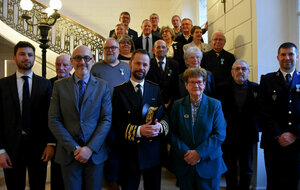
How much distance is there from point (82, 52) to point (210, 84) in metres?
1.65

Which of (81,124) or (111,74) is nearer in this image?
(81,124)

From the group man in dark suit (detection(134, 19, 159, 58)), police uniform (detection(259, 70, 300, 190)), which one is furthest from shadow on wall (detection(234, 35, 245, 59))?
man in dark suit (detection(134, 19, 159, 58))

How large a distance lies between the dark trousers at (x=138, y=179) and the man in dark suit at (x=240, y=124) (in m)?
1.17

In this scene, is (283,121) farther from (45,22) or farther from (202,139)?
(45,22)

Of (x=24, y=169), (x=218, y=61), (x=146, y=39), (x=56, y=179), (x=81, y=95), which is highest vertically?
(x=146, y=39)

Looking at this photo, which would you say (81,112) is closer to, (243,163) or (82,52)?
(82,52)

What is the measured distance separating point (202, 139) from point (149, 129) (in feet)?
1.67

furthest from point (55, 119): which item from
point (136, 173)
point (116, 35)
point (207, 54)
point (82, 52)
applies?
point (116, 35)

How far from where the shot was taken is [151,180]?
7.23ft

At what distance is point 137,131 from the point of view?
6.78 ft

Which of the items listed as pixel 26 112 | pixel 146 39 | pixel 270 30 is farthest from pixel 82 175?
pixel 146 39

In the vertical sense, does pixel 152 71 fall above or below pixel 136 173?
above

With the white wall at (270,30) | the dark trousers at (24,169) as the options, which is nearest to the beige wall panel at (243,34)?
the white wall at (270,30)

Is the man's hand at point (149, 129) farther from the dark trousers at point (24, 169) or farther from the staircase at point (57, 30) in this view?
the staircase at point (57, 30)
